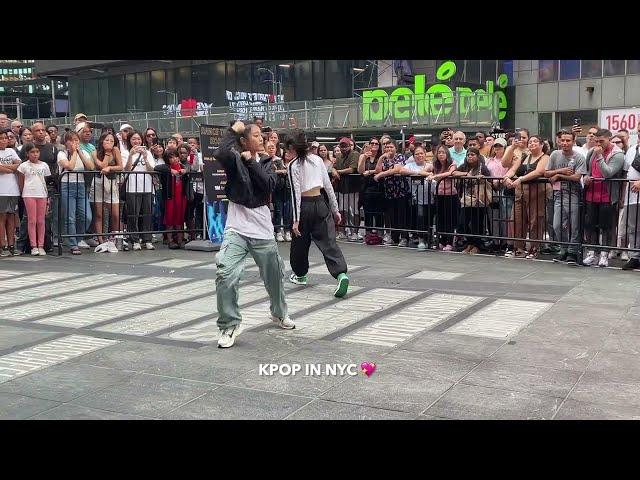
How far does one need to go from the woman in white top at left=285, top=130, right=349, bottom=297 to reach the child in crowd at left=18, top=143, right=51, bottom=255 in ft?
17.2

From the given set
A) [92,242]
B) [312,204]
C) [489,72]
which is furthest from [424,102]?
[312,204]

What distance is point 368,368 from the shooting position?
566 cm

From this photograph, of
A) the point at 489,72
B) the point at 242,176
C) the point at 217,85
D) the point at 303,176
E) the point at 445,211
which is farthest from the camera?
the point at 217,85

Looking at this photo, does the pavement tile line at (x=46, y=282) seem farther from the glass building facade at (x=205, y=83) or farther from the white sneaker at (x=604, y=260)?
the glass building facade at (x=205, y=83)

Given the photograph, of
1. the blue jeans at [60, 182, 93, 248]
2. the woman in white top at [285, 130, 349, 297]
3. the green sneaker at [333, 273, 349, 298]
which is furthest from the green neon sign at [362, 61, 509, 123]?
the green sneaker at [333, 273, 349, 298]

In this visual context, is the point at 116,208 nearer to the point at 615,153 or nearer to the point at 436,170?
the point at 436,170

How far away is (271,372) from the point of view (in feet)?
18.4

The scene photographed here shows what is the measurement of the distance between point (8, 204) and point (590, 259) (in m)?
9.26

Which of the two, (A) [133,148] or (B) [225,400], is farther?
(A) [133,148]

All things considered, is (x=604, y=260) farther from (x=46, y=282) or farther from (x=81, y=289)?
(x=46, y=282)

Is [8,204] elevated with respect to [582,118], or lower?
lower

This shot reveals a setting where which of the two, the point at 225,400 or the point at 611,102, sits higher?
the point at 611,102
